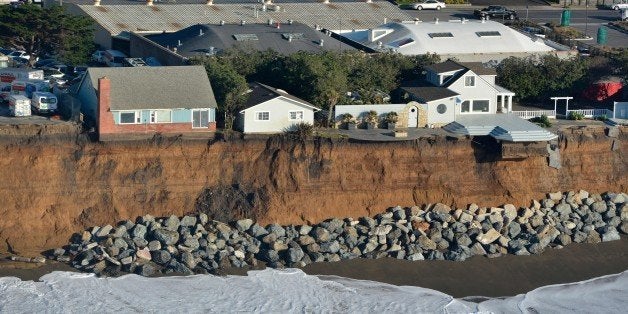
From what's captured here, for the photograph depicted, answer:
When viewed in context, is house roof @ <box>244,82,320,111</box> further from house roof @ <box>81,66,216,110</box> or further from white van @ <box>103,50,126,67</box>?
white van @ <box>103,50,126,67</box>

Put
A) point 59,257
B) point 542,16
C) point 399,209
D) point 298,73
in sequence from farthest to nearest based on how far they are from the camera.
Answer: point 542,16, point 298,73, point 399,209, point 59,257

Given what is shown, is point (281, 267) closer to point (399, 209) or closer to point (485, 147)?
point (399, 209)

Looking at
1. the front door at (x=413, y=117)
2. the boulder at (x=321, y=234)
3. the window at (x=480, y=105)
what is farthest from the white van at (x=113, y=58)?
the boulder at (x=321, y=234)

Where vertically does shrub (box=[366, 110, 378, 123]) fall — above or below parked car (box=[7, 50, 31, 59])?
below

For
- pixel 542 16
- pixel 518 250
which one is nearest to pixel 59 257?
pixel 518 250

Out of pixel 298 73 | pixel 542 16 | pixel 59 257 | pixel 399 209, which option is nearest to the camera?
pixel 59 257

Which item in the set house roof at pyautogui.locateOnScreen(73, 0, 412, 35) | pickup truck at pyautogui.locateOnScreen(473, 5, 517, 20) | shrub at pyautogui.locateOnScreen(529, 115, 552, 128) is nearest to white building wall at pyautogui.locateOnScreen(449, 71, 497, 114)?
shrub at pyautogui.locateOnScreen(529, 115, 552, 128)

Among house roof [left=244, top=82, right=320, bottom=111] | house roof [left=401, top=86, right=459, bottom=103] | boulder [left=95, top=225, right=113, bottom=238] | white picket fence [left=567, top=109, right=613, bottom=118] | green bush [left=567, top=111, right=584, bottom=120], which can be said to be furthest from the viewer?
white picket fence [left=567, top=109, right=613, bottom=118]
